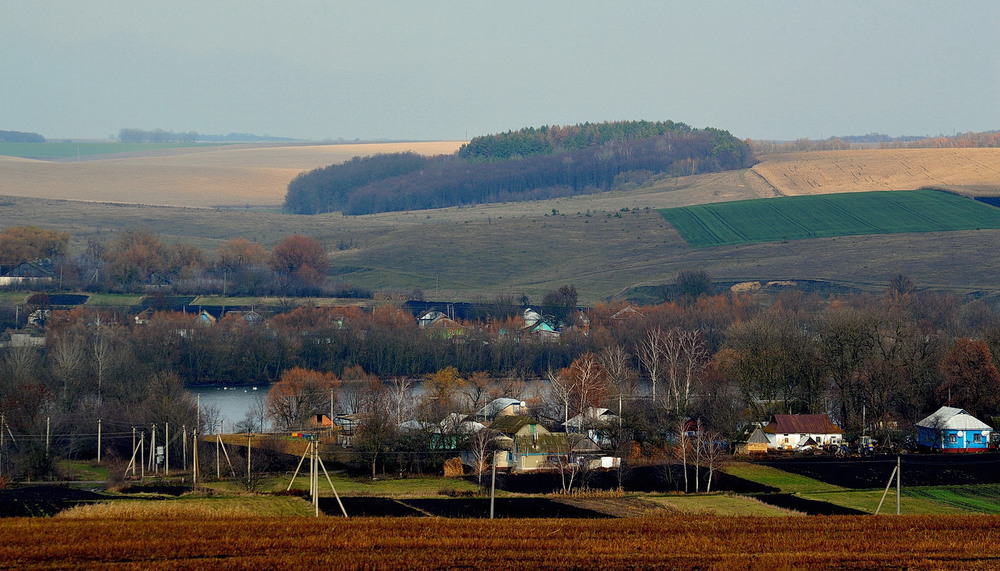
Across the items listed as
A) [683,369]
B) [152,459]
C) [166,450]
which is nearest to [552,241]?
[683,369]

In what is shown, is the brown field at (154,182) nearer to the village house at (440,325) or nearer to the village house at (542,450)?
the village house at (440,325)

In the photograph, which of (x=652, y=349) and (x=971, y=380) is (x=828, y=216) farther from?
(x=971, y=380)

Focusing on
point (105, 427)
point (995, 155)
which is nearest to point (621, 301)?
point (105, 427)

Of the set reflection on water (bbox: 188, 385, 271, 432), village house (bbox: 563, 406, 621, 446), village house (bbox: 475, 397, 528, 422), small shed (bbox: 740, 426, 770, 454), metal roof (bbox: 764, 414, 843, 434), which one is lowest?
reflection on water (bbox: 188, 385, 271, 432)

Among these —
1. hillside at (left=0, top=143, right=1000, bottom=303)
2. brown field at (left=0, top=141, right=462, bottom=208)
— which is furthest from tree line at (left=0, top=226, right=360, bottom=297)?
brown field at (left=0, top=141, right=462, bottom=208)

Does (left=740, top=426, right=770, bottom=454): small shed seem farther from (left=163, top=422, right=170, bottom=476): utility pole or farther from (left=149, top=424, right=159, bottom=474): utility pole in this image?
(left=149, top=424, right=159, bottom=474): utility pole

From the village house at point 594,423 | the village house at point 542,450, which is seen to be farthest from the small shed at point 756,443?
the village house at point 542,450
